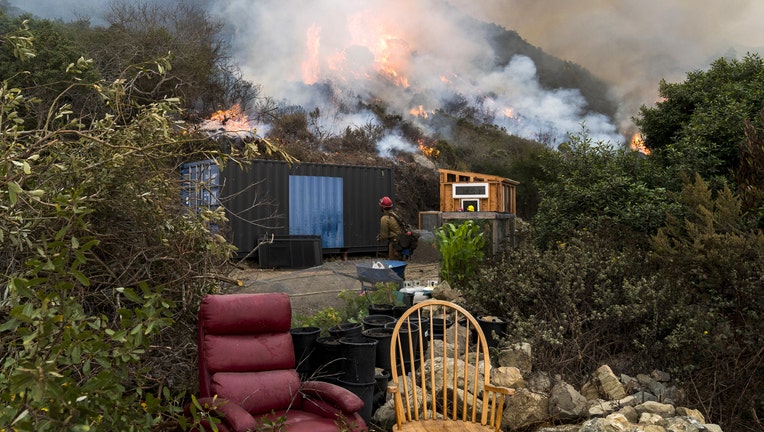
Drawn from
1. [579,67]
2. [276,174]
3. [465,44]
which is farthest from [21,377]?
[579,67]

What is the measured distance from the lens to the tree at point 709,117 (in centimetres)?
818

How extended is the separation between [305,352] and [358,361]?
→ 46 cm

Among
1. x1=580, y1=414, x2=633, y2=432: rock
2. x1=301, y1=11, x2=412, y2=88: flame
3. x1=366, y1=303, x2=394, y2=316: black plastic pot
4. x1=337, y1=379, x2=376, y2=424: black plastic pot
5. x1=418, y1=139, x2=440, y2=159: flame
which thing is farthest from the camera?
x1=301, y1=11, x2=412, y2=88: flame

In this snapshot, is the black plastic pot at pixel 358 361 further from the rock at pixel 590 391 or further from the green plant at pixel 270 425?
the rock at pixel 590 391

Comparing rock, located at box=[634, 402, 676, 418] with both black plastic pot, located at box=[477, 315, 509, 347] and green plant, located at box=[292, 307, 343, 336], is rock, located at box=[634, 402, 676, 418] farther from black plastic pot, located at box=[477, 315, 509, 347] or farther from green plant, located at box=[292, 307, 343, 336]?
green plant, located at box=[292, 307, 343, 336]

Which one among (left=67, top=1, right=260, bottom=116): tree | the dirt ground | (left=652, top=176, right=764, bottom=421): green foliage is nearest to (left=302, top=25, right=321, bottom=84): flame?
(left=67, top=1, right=260, bottom=116): tree

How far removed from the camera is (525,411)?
427cm

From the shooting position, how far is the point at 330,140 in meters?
27.1

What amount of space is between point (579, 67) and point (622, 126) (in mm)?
13616

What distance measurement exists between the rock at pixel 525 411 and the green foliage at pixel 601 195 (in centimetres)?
310

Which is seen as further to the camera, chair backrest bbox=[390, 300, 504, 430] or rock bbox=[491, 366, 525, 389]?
rock bbox=[491, 366, 525, 389]

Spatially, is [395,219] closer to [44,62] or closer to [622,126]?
[44,62]

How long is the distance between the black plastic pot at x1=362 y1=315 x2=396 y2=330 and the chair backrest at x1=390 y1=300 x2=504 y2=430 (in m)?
0.24

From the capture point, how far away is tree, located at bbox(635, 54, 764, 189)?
818cm
